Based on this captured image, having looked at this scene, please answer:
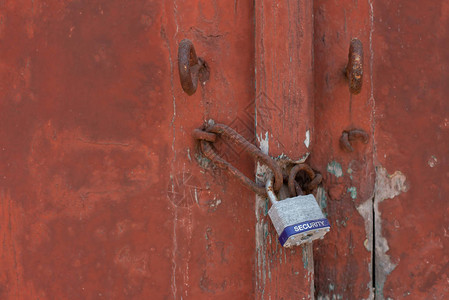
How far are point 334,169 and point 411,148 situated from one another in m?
0.18

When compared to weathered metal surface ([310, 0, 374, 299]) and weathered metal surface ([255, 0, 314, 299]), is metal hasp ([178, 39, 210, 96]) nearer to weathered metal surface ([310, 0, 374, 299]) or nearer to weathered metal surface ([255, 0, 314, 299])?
weathered metal surface ([255, 0, 314, 299])

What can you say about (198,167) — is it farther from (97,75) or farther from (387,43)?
(387,43)

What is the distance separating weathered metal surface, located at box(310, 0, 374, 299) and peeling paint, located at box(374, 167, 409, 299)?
16mm

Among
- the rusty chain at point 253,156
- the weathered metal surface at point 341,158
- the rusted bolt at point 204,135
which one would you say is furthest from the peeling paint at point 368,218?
the rusted bolt at point 204,135

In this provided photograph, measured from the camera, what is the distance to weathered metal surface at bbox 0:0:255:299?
0.88 m

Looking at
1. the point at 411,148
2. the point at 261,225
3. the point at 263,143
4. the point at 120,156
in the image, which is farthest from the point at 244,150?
the point at 411,148

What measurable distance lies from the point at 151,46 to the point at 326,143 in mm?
454

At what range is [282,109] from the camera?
32.5 inches

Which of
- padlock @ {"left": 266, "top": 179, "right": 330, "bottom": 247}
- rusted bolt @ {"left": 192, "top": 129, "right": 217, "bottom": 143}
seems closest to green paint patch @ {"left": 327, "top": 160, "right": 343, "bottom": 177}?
padlock @ {"left": 266, "top": 179, "right": 330, "bottom": 247}

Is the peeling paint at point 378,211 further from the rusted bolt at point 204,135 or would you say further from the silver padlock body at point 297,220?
the rusted bolt at point 204,135

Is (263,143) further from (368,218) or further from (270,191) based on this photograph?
(368,218)

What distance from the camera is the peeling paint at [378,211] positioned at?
0.88m

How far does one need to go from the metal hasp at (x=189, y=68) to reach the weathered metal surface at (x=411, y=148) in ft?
1.29

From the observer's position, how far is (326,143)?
0.89 m
